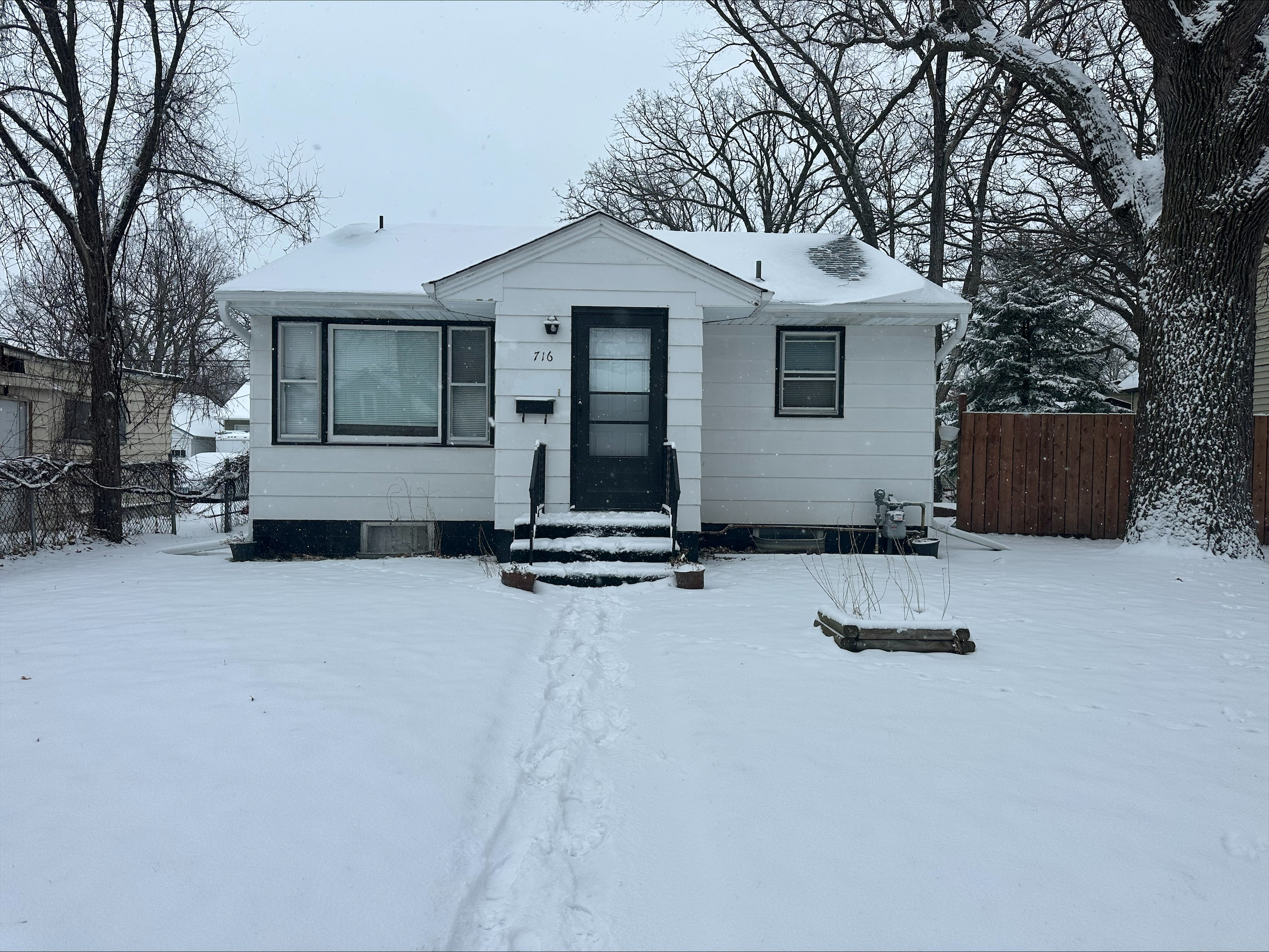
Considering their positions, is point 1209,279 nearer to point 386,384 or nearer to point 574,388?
point 574,388

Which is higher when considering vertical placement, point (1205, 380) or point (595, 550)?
point (1205, 380)

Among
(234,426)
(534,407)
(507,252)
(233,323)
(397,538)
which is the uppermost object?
(507,252)

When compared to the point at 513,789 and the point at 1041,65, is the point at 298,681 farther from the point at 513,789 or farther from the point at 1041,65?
the point at 1041,65

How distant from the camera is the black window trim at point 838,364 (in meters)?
8.91

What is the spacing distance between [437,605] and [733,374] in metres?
4.77

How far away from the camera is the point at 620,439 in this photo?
26.1 ft

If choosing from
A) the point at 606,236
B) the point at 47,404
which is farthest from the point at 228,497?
the point at 606,236

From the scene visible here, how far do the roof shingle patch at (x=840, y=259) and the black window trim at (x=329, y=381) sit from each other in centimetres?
433

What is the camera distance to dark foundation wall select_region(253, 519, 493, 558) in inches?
339

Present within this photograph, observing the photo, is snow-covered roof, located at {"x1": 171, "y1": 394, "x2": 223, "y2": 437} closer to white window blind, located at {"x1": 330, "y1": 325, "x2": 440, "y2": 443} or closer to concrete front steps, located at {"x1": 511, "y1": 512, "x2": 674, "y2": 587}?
white window blind, located at {"x1": 330, "y1": 325, "x2": 440, "y2": 443}

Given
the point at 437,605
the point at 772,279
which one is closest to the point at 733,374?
the point at 772,279

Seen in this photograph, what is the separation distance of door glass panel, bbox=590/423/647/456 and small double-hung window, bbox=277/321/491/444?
1627mm

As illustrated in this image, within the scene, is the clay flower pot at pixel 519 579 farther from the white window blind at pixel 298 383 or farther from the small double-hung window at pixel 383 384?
the white window blind at pixel 298 383

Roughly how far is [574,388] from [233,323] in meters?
4.10
